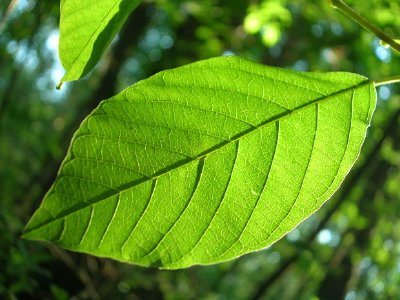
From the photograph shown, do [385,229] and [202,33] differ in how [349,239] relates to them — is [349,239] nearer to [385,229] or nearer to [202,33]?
[385,229]

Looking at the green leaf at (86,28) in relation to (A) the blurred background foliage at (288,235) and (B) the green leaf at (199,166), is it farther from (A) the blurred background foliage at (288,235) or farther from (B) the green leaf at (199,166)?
(A) the blurred background foliage at (288,235)

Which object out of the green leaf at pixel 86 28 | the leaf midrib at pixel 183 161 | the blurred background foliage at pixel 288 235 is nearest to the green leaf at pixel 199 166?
the leaf midrib at pixel 183 161

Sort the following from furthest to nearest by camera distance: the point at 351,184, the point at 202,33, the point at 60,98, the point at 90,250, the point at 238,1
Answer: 1. the point at 60,98
2. the point at 238,1
3. the point at 202,33
4. the point at 351,184
5. the point at 90,250

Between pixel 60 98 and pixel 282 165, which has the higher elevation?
pixel 282 165

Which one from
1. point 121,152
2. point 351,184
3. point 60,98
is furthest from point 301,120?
point 60,98

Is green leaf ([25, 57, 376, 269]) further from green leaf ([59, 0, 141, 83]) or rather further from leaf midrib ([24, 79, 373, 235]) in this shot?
green leaf ([59, 0, 141, 83])

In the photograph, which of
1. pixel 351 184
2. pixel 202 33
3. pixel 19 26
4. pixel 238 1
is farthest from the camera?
pixel 238 1

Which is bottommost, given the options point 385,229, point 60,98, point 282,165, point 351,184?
point 60,98

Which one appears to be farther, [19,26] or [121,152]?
[19,26]
